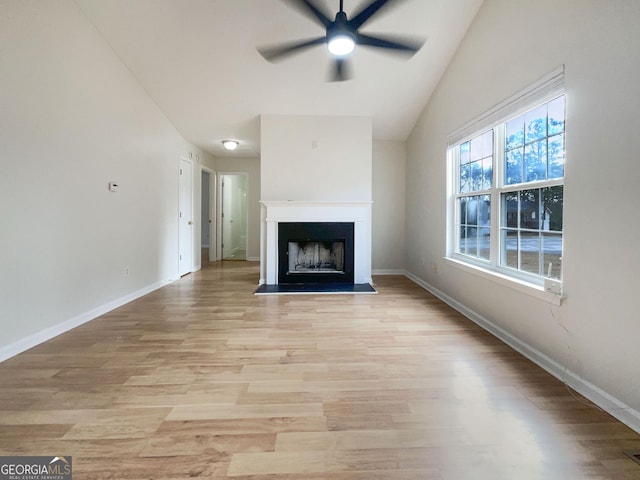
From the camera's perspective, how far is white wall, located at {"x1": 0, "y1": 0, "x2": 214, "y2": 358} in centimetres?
211

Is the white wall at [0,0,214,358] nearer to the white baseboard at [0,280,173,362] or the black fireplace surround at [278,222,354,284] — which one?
the white baseboard at [0,280,173,362]

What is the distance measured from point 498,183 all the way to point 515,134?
1.41 ft

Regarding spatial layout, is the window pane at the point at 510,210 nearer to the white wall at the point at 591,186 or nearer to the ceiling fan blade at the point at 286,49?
the white wall at the point at 591,186

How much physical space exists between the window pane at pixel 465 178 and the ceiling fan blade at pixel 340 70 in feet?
5.45

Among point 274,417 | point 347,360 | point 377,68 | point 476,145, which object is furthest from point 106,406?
point 377,68

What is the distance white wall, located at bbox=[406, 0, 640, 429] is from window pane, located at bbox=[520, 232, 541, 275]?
0.23 meters

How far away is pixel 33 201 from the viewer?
7.40ft

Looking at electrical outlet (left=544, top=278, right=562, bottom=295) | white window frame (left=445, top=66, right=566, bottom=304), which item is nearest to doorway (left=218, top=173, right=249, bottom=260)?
white window frame (left=445, top=66, right=566, bottom=304)

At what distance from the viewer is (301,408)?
152 cm

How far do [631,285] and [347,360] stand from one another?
5.29 feet

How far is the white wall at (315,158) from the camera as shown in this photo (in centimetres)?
425

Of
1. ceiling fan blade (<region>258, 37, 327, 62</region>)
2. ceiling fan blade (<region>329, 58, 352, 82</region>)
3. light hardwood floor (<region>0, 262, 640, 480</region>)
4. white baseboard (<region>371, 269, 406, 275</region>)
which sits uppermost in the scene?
ceiling fan blade (<region>258, 37, 327, 62</region>)

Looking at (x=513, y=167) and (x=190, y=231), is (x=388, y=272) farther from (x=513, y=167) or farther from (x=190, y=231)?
(x=190, y=231)

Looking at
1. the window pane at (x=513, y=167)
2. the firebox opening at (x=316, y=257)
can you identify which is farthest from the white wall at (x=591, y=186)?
the firebox opening at (x=316, y=257)
